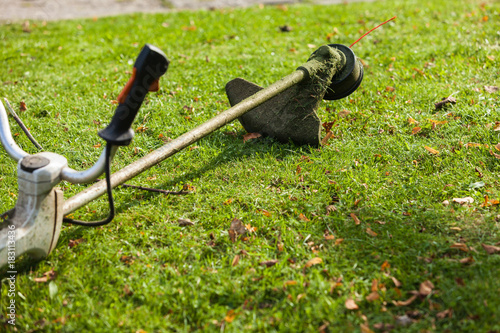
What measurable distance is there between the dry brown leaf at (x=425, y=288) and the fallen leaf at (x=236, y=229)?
1007 millimetres

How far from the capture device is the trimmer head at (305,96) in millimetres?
3258

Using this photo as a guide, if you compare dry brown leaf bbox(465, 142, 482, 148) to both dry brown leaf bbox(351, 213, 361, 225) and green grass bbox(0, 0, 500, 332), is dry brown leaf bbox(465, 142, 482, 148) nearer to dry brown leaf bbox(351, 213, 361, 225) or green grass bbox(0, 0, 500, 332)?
green grass bbox(0, 0, 500, 332)

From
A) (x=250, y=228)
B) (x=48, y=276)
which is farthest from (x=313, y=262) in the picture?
(x=48, y=276)

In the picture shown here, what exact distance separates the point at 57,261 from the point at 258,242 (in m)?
1.11

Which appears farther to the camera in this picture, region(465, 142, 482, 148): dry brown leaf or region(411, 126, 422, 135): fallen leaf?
region(411, 126, 422, 135): fallen leaf

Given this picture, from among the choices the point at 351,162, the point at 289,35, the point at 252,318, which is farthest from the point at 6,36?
the point at 252,318

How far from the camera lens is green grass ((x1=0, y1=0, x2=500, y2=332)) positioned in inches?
A: 81.6

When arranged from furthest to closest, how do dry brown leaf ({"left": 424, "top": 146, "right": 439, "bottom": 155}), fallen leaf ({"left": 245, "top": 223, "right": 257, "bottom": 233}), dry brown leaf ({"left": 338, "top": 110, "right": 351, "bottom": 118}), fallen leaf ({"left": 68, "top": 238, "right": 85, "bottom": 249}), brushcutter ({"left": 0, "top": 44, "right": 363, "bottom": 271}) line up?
1. dry brown leaf ({"left": 338, "top": 110, "right": 351, "bottom": 118})
2. dry brown leaf ({"left": 424, "top": 146, "right": 439, "bottom": 155})
3. fallen leaf ({"left": 245, "top": 223, "right": 257, "bottom": 233})
4. fallen leaf ({"left": 68, "top": 238, "right": 85, "bottom": 249})
5. brushcutter ({"left": 0, "top": 44, "right": 363, "bottom": 271})

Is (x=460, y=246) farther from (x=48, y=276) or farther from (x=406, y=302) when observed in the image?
(x=48, y=276)

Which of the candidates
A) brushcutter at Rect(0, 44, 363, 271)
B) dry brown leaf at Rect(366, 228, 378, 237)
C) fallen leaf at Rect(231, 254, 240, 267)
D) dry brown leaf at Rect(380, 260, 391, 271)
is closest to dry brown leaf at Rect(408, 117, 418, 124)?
brushcutter at Rect(0, 44, 363, 271)

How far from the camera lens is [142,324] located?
201 cm

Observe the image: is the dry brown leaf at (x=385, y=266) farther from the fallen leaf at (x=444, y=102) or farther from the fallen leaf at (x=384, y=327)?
the fallen leaf at (x=444, y=102)

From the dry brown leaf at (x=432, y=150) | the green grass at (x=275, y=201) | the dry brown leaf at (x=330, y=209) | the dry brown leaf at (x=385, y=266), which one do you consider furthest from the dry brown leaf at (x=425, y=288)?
the dry brown leaf at (x=432, y=150)

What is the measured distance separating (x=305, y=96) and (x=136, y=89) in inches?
67.9
